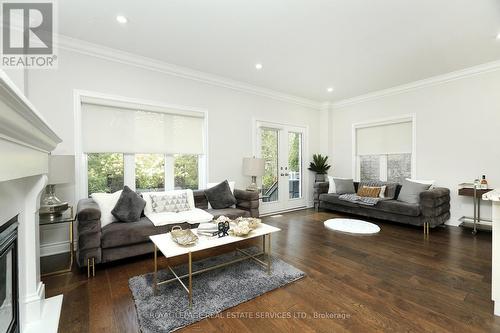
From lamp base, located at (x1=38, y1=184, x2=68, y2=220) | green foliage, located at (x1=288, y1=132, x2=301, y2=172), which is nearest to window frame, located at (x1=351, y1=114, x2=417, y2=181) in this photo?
green foliage, located at (x1=288, y1=132, x2=301, y2=172)

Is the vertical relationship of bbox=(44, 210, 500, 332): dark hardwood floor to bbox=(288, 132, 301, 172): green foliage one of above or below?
below

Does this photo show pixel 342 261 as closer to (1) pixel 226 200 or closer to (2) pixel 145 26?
(1) pixel 226 200

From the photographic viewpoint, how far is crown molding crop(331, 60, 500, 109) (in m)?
3.79

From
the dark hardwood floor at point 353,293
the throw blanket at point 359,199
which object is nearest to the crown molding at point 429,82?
the throw blanket at point 359,199

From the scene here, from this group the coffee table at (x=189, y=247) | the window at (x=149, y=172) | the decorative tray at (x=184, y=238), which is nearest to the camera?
the coffee table at (x=189, y=247)

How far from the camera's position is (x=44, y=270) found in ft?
8.31

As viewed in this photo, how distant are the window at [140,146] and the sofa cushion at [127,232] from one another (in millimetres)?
967

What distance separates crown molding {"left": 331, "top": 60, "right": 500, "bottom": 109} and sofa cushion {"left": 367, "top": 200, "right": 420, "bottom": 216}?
2330 millimetres

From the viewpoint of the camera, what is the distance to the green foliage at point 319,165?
18.9 ft

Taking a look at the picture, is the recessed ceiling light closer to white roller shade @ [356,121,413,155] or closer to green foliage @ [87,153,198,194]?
green foliage @ [87,153,198,194]

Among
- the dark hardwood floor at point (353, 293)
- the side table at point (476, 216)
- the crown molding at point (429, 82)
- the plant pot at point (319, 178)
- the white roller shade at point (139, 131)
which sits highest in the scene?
the crown molding at point (429, 82)

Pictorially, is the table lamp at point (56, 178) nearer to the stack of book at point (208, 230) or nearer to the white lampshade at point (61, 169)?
the white lampshade at point (61, 169)

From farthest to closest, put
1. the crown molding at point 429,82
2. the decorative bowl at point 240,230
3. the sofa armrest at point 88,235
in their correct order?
the crown molding at point 429,82 < the sofa armrest at point 88,235 < the decorative bowl at point 240,230

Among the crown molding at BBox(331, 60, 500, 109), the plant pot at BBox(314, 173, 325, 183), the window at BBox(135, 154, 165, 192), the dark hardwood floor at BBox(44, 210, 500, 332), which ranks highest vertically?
the crown molding at BBox(331, 60, 500, 109)
